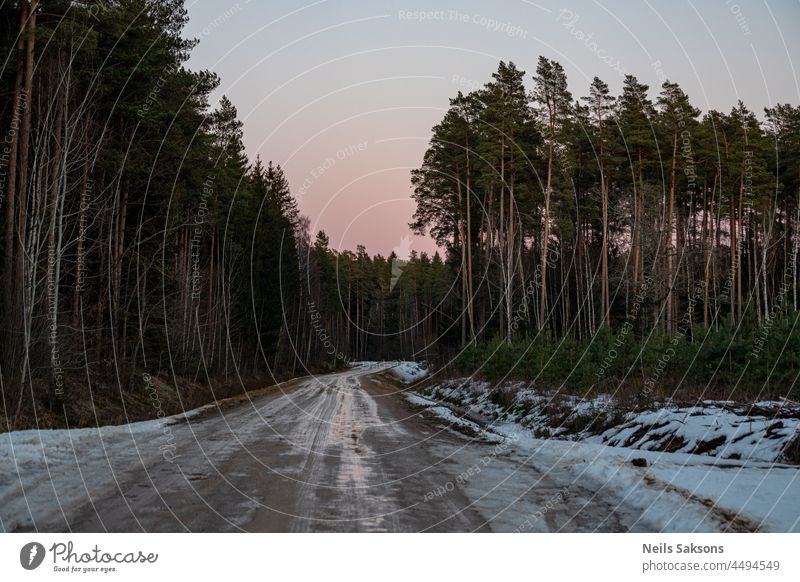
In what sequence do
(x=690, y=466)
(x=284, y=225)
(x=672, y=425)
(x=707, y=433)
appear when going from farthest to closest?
(x=284, y=225) < (x=672, y=425) < (x=707, y=433) < (x=690, y=466)

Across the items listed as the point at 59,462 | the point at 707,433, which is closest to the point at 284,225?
the point at 59,462

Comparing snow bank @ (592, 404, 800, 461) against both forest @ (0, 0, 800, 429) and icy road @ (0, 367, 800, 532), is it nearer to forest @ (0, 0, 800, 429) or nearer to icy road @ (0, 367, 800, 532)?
icy road @ (0, 367, 800, 532)

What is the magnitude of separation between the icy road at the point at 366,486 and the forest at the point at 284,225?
4.50 metres

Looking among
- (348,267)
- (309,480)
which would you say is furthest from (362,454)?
(348,267)

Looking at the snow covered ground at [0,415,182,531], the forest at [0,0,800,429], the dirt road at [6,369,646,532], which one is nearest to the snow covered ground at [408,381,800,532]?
the dirt road at [6,369,646,532]

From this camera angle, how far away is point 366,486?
22.4 ft

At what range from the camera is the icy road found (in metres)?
5.19

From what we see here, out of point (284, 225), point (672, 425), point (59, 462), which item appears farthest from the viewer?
point (284, 225)

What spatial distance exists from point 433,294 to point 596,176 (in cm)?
5256

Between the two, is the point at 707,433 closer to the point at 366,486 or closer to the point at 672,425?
the point at 672,425

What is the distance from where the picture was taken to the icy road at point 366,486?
204 inches

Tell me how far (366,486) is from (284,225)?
47.5m
